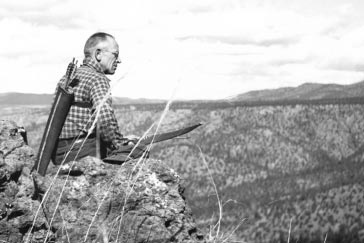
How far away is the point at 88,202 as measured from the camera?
4.37m

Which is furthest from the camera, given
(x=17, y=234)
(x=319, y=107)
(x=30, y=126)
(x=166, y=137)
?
(x=30, y=126)

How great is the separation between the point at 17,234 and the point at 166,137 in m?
1.56

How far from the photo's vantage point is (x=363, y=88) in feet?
402

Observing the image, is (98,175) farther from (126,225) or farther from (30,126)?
(30,126)

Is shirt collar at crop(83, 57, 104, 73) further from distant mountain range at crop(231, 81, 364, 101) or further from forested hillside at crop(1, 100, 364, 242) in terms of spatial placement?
distant mountain range at crop(231, 81, 364, 101)

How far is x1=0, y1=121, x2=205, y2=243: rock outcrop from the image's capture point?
13.7 ft

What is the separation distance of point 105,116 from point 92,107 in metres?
0.15

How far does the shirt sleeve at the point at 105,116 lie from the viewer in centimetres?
515

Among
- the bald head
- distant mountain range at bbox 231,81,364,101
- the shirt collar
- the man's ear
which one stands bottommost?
the shirt collar

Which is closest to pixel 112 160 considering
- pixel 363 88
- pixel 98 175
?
pixel 98 175

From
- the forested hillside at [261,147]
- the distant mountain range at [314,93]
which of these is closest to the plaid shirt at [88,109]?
the forested hillside at [261,147]

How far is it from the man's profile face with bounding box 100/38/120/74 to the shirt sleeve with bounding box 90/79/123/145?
30 cm

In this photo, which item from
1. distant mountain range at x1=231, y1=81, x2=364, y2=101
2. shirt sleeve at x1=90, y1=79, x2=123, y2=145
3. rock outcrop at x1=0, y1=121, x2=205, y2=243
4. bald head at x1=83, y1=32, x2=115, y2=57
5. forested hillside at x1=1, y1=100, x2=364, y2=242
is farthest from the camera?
distant mountain range at x1=231, y1=81, x2=364, y2=101

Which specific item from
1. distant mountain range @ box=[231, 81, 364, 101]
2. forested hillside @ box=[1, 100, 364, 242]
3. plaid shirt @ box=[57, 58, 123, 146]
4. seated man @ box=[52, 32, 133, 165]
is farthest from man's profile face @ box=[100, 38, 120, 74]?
distant mountain range @ box=[231, 81, 364, 101]
